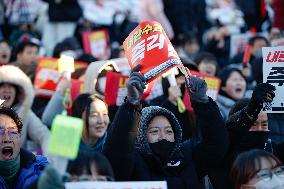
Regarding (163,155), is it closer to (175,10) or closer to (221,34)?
(221,34)

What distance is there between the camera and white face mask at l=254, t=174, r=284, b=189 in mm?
4926

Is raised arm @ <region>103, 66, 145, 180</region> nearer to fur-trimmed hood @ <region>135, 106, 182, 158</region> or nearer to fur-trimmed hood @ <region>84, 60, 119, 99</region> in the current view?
fur-trimmed hood @ <region>135, 106, 182, 158</region>

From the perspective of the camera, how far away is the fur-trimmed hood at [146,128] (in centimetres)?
555

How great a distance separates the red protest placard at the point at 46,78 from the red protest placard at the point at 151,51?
2859 mm

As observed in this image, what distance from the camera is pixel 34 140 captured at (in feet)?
24.6

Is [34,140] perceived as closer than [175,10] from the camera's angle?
Yes

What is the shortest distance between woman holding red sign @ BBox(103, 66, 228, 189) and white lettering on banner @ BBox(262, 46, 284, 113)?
602 millimetres

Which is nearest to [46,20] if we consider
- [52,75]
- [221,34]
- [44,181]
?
[221,34]

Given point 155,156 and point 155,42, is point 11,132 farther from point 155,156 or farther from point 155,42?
point 155,42

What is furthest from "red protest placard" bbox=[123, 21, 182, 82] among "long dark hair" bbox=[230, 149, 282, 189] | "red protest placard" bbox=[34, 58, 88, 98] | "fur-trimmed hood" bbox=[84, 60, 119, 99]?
"red protest placard" bbox=[34, 58, 88, 98]

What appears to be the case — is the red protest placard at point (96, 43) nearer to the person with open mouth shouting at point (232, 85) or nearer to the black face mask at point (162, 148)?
the person with open mouth shouting at point (232, 85)

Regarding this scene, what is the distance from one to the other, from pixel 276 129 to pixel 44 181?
320 centimetres

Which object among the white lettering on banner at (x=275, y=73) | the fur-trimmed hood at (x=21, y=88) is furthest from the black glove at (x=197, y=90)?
the fur-trimmed hood at (x=21, y=88)

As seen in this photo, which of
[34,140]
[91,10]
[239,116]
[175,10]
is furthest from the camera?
[175,10]
